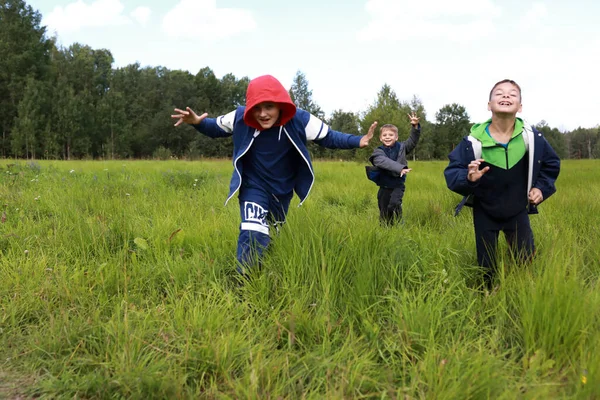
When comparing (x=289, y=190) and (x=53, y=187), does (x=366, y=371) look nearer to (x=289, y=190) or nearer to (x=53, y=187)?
(x=289, y=190)

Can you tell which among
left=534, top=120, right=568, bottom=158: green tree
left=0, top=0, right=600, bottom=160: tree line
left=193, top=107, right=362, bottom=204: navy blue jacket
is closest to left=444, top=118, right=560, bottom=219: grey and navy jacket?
left=193, top=107, right=362, bottom=204: navy blue jacket

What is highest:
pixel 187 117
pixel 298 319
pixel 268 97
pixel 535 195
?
pixel 268 97

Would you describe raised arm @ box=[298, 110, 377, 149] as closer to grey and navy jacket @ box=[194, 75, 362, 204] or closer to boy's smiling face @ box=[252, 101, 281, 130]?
grey and navy jacket @ box=[194, 75, 362, 204]

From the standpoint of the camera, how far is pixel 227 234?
3.55 metres

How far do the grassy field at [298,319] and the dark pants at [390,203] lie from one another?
63.9 inches

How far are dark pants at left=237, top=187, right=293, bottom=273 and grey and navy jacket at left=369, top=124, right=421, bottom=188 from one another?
2.12 metres

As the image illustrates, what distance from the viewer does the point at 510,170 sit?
2.73 metres

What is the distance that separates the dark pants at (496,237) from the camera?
2801mm

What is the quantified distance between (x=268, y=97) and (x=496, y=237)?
2025 millimetres

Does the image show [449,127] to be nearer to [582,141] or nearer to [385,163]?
[582,141]

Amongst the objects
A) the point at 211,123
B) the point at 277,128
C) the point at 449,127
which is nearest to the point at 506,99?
the point at 277,128

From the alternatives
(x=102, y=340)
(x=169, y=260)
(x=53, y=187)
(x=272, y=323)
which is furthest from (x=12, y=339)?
(x=53, y=187)

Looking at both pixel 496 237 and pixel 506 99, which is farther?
pixel 496 237

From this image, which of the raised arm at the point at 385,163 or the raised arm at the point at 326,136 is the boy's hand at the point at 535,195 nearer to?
the raised arm at the point at 326,136
